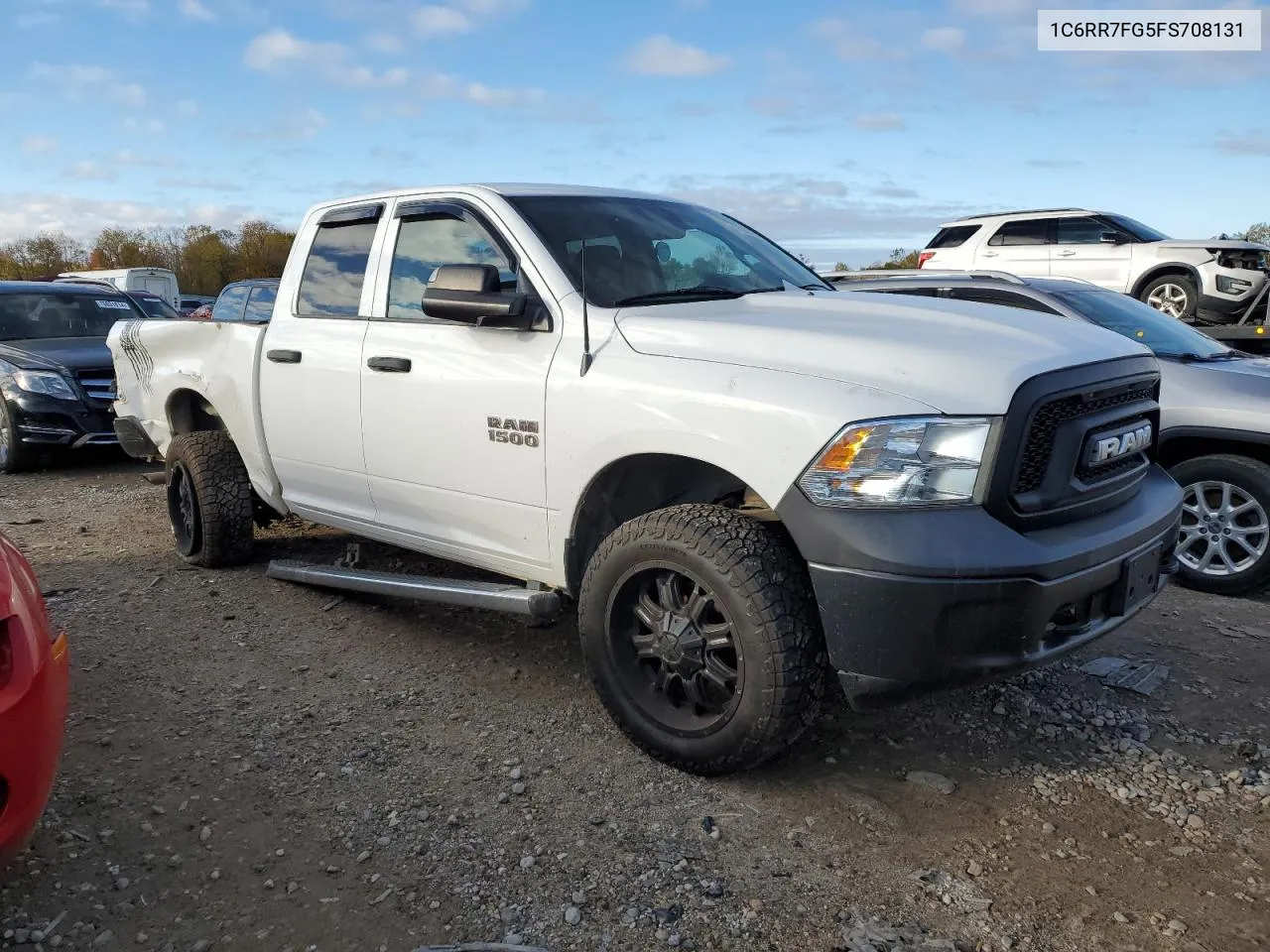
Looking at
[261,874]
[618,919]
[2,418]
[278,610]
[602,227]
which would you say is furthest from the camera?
[2,418]

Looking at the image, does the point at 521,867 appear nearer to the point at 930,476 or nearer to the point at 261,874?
the point at 261,874

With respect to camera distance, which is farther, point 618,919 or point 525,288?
point 525,288

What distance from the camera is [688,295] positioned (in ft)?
11.8

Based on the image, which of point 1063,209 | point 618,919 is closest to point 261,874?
point 618,919

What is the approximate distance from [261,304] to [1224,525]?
5138 mm

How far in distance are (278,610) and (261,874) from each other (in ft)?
7.30

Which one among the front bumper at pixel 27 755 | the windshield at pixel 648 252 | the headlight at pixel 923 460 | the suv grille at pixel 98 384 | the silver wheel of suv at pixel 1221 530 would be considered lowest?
the silver wheel of suv at pixel 1221 530

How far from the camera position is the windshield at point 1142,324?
554 cm

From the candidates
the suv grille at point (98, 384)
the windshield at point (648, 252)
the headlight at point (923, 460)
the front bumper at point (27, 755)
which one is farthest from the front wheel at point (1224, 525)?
the suv grille at point (98, 384)

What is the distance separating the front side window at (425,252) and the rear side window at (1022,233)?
10989 mm

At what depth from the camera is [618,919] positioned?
2398 millimetres

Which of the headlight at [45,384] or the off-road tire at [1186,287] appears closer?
the headlight at [45,384]

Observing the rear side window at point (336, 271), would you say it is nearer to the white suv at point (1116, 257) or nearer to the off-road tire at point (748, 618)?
the off-road tire at point (748, 618)

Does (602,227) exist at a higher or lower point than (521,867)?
higher
